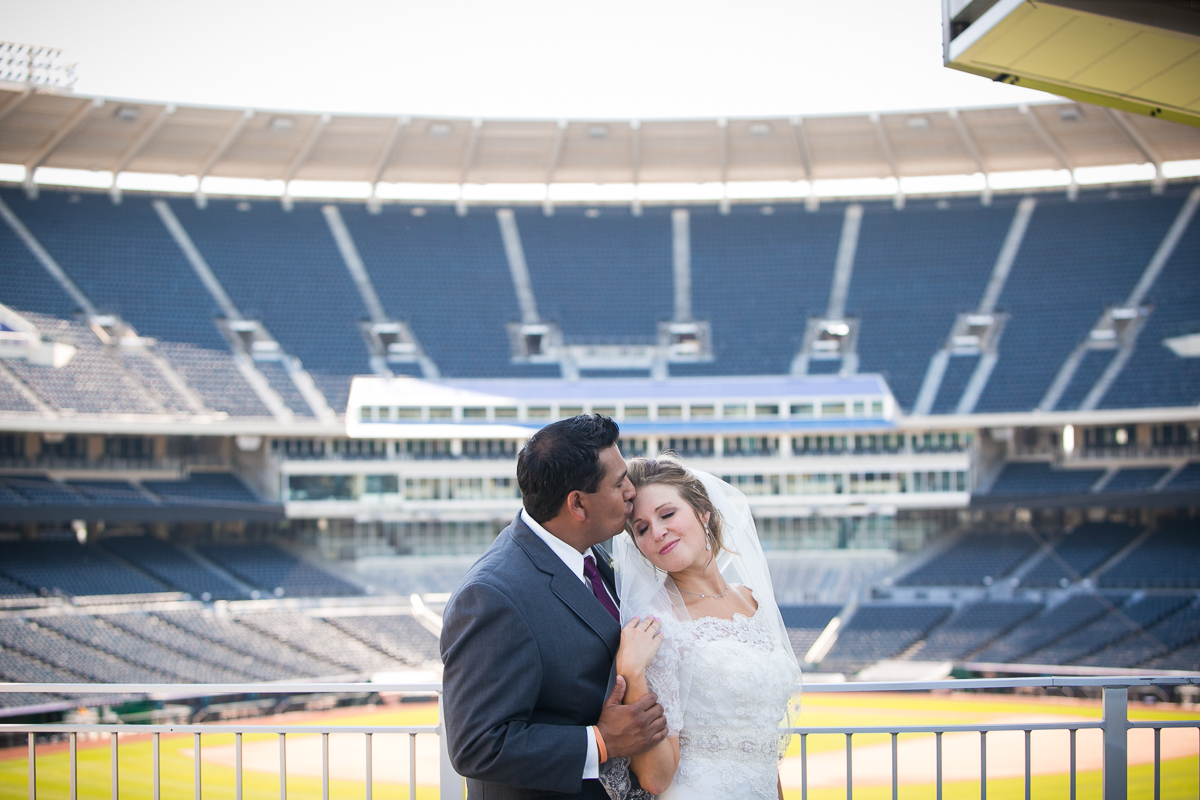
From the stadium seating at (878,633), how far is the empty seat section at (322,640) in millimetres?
10628

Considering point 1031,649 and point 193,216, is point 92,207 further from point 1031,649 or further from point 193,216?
point 1031,649

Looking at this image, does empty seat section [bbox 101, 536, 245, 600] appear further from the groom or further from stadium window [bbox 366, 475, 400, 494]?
the groom

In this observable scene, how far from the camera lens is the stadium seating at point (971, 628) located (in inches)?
831

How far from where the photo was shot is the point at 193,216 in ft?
105

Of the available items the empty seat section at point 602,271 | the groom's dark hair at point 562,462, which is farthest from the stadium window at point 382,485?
the groom's dark hair at point 562,462

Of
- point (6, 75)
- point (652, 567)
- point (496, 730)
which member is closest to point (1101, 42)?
point (652, 567)

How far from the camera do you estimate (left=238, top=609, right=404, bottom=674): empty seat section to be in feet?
68.1

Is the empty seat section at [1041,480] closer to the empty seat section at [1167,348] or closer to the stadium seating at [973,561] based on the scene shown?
the stadium seating at [973,561]

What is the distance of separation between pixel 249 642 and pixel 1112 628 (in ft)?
67.8

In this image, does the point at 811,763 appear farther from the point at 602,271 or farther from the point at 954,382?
the point at 602,271

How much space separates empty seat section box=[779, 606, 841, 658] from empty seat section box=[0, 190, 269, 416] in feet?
53.5

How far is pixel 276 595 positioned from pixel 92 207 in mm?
16901

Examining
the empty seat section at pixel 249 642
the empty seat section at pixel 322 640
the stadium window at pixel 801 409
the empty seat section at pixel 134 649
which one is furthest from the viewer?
the stadium window at pixel 801 409

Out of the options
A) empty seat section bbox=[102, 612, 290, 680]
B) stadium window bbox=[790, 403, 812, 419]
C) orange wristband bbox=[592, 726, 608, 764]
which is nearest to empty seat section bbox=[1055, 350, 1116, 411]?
stadium window bbox=[790, 403, 812, 419]
